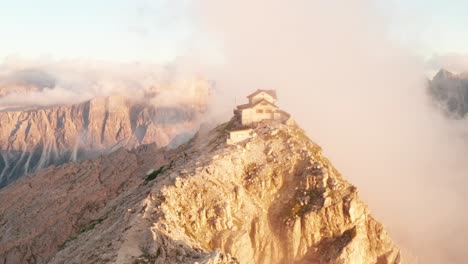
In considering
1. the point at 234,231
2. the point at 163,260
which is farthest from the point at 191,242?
the point at 234,231

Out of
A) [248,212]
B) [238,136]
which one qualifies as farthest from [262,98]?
[248,212]

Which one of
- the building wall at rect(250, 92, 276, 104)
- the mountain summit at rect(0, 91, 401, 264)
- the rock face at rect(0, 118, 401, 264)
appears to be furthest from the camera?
the building wall at rect(250, 92, 276, 104)

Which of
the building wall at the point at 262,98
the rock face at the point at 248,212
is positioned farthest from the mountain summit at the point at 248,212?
the building wall at the point at 262,98

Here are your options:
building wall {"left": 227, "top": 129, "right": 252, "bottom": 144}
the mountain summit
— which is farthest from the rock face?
building wall {"left": 227, "top": 129, "right": 252, "bottom": 144}

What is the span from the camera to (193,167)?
125m

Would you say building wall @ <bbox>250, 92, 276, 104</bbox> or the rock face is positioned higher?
building wall @ <bbox>250, 92, 276, 104</bbox>

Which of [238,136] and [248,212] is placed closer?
[248,212]

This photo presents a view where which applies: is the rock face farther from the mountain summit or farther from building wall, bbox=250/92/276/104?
building wall, bbox=250/92/276/104

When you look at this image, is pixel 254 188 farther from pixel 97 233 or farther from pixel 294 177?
pixel 97 233

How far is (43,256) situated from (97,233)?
93.5 m

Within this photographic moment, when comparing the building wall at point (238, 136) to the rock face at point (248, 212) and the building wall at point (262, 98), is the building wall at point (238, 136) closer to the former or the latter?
the rock face at point (248, 212)

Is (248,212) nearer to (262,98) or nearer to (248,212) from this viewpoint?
(248,212)

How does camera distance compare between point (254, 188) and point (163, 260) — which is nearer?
point (163, 260)

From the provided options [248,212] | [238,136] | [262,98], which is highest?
[262,98]
